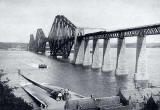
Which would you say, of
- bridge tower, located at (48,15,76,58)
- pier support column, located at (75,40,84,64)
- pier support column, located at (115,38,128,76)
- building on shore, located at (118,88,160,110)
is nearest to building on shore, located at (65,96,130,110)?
building on shore, located at (118,88,160,110)

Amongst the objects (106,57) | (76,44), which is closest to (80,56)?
(76,44)

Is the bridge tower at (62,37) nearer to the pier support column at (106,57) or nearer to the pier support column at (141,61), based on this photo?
the pier support column at (106,57)

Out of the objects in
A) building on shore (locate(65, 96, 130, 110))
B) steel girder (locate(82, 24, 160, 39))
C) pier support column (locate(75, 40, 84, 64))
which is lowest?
building on shore (locate(65, 96, 130, 110))

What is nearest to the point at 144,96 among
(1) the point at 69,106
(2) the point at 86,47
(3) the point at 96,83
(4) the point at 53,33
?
(1) the point at 69,106

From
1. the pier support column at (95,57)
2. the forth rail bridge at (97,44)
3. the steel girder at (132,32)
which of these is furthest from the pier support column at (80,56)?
the pier support column at (95,57)

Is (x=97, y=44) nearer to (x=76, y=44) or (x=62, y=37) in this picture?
(x=76, y=44)

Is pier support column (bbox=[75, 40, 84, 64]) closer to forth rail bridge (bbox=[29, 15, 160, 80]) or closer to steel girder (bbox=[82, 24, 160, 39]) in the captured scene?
forth rail bridge (bbox=[29, 15, 160, 80])

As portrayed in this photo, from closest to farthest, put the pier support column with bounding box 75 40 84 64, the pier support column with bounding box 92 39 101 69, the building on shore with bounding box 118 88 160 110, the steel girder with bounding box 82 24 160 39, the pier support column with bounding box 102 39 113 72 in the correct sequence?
the building on shore with bounding box 118 88 160 110 → the steel girder with bounding box 82 24 160 39 → the pier support column with bounding box 102 39 113 72 → the pier support column with bounding box 92 39 101 69 → the pier support column with bounding box 75 40 84 64

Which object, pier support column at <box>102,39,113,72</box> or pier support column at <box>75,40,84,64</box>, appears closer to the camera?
pier support column at <box>102,39,113,72</box>
